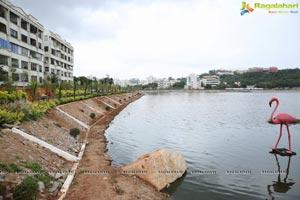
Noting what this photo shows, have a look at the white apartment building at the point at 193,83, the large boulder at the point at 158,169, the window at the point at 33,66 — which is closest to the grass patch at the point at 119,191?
the large boulder at the point at 158,169

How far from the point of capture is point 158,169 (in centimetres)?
1020

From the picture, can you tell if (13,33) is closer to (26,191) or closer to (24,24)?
(24,24)

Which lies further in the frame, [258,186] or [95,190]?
[258,186]

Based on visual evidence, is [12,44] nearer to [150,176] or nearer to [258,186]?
[150,176]

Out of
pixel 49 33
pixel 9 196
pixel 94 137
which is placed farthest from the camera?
pixel 49 33

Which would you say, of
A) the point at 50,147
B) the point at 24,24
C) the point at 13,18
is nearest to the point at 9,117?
the point at 50,147

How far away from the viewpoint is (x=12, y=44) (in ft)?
107

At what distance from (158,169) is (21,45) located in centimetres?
3418

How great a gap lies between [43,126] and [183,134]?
38.7 ft

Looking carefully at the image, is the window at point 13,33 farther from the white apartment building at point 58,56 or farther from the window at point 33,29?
the white apartment building at point 58,56

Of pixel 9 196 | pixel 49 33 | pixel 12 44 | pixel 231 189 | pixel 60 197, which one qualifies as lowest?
pixel 231 189

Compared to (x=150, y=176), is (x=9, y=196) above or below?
above

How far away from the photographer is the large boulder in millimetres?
9891

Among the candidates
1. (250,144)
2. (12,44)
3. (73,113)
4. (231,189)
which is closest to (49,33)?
(12,44)
